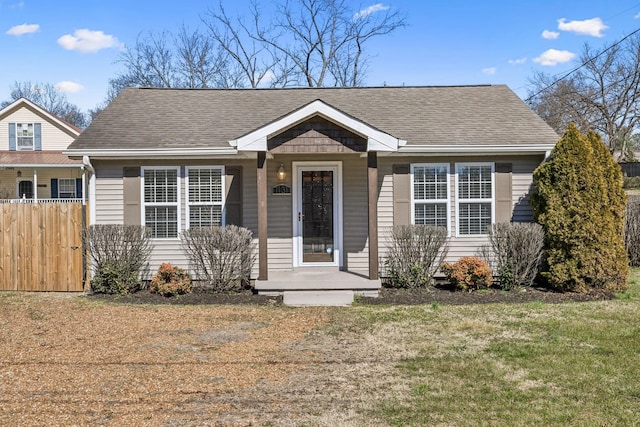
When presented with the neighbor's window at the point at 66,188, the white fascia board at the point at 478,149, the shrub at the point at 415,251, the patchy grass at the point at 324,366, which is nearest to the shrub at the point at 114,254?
the patchy grass at the point at 324,366

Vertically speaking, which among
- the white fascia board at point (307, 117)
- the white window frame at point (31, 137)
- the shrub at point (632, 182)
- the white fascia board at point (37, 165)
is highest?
the white window frame at point (31, 137)

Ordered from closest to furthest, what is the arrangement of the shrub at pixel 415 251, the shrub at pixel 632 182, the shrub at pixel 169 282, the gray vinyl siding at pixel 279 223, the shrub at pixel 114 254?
the shrub at pixel 169 282 → the shrub at pixel 114 254 → the shrub at pixel 415 251 → the gray vinyl siding at pixel 279 223 → the shrub at pixel 632 182

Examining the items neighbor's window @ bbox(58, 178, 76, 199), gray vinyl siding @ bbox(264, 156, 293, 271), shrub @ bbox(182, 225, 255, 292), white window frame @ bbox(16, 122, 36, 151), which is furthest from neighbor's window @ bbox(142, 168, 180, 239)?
white window frame @ bbox(16, 122, 36, 151)

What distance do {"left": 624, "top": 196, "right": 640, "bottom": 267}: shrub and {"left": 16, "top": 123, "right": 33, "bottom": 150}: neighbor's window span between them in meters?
24.7

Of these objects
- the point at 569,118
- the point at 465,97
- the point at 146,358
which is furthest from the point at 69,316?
the point at 569,118

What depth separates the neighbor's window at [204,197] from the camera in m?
9.27

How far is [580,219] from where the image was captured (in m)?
8.37

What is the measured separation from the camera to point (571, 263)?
8.44 metres

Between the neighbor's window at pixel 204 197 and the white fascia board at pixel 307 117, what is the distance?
4.71 feet

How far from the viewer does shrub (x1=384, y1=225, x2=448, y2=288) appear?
875 cm

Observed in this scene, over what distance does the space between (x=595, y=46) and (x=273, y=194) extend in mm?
28229

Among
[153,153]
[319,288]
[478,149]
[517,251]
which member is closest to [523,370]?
[319,288]

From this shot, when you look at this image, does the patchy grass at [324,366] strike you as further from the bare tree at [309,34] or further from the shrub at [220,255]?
the bare tree at [309,34]

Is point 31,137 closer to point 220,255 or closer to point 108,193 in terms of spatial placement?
point 108,193
